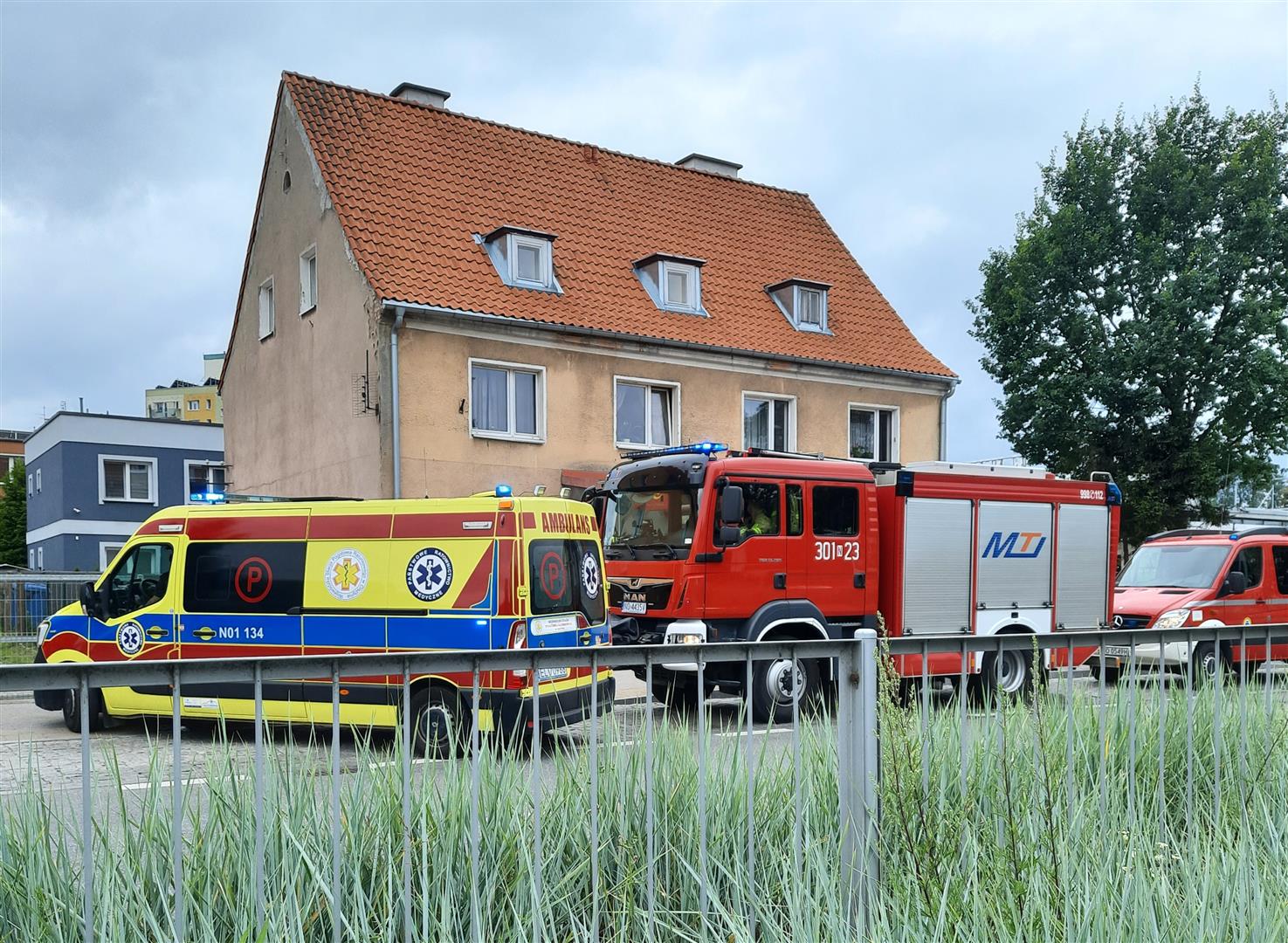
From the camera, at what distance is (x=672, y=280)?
79.3 feet

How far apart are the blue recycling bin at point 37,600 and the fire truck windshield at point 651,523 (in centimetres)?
980

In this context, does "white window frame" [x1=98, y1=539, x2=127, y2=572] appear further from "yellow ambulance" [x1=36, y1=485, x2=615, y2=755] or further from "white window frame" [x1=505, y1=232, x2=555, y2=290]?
"yellow ambulance" [x1=36, y1=485, x2=615, y2=755]

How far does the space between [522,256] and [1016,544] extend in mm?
11735

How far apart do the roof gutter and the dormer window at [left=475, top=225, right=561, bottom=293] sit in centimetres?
129

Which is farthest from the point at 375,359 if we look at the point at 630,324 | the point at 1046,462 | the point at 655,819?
the point at 1046,462

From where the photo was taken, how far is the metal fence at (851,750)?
2998 mm

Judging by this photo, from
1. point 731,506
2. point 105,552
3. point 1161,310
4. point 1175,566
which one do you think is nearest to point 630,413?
point 1175,566

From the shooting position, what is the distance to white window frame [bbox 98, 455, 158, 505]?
41438mm

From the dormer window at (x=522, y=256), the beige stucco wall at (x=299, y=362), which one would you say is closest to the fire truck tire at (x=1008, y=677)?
the beige stucco wall at (x=299, y=362)

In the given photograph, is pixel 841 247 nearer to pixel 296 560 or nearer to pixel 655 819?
pixel 296 560

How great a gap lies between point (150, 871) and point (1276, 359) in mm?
32392

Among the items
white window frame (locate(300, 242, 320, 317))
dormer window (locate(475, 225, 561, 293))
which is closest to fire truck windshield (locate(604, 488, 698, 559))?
dormer window (locate(475, 225, 561, 293))

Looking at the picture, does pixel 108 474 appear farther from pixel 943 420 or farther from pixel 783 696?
pixel 783 696

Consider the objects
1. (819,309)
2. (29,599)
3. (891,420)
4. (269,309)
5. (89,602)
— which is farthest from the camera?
(819,309)
